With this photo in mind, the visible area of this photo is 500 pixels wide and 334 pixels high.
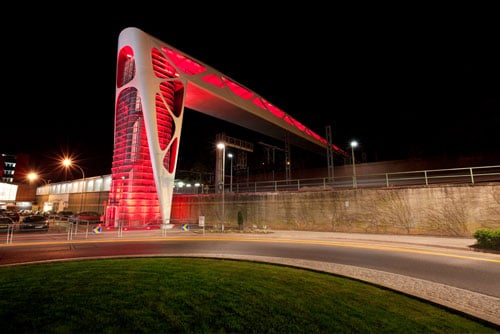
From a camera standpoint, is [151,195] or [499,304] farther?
[151,195]

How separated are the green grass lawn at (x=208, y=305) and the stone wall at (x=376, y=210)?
41.4 ft

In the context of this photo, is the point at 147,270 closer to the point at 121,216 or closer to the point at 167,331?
the point at 167,331

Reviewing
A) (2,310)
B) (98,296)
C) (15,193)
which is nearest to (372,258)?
(98,296)

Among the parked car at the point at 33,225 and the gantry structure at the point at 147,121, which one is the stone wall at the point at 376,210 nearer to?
the gantry structure at the point at 147,121

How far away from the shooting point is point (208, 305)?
4.35 m

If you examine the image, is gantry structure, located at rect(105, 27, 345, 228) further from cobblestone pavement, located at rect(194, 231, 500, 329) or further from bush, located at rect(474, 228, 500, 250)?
bush, located at rect(474, 228, 500, 250)

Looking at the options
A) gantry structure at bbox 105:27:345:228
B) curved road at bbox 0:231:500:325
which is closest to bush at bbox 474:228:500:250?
curved road at bbox 0:231:500:325

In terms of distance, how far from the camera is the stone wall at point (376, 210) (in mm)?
14133

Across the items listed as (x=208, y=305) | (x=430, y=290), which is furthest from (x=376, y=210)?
(x=208, y=305)

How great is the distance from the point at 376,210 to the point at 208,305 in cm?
1627

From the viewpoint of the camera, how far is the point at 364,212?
1747 centimetres

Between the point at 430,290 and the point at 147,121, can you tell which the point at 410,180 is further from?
the point at 147,121

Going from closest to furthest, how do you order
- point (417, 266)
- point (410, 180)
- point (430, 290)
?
point (430, 290), point (417, 266), point (410, 180)

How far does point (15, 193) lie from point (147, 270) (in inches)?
2986
